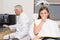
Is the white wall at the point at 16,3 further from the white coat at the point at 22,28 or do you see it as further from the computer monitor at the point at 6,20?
the white coat at the point at 22,28

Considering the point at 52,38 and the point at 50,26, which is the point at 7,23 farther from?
the point at 52,38

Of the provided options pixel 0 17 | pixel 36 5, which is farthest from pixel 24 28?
pixel 36 5

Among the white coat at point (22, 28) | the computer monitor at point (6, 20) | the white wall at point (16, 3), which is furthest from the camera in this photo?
the white wall at point (16, 3)

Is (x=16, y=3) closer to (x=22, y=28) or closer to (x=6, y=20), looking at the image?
(x=6, y=20)

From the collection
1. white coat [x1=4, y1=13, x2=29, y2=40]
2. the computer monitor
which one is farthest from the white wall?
white coat [x1=4, y1=13, x2=29, y2=40]

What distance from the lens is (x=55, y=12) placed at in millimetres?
4062

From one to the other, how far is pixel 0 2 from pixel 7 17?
53cm

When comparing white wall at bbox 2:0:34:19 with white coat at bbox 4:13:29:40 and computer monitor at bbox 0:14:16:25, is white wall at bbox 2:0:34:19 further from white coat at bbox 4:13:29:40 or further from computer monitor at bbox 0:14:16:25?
white coat at bbox 4:13:29:40

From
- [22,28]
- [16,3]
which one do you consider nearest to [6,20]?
[16,3]

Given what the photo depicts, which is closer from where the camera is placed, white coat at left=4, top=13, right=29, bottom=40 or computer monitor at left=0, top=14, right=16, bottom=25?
white coat at left=4, top=13, right=29, bottom=40

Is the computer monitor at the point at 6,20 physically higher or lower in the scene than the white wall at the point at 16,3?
lower

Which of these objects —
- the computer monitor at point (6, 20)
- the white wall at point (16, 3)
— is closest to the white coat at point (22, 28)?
the computer monitor at point (6, 20)

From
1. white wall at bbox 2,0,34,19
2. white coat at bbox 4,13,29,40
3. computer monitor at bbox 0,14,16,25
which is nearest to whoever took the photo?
Answer: white coat at bbox 4,13,29,40

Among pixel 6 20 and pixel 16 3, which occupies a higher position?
pixel 16 3
